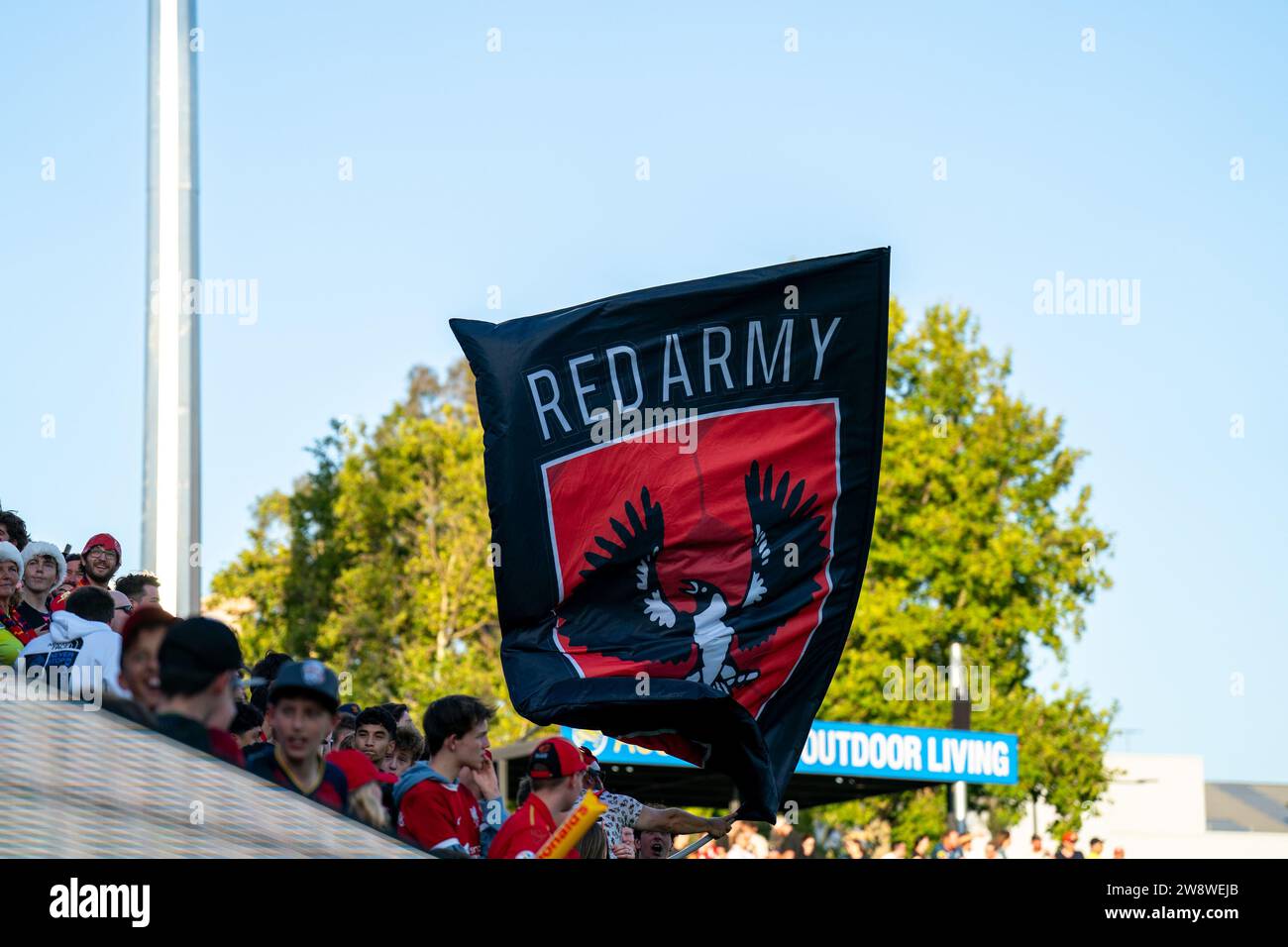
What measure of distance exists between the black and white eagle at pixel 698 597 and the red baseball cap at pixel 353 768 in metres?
2.50

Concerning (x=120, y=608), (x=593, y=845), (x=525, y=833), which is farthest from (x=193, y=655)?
(x=120, y=608)

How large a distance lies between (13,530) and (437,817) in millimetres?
4127

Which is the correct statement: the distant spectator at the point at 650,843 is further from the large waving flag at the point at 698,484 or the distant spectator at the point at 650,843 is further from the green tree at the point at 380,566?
the green tree at the point at 380,566

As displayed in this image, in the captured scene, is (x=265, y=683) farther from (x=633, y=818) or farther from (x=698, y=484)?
(x=698, y=484)

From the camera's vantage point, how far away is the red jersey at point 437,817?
577cm

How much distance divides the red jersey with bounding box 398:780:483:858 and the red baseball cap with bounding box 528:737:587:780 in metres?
0.31

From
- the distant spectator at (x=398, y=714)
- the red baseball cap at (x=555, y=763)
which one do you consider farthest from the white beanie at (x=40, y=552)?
the red baseball cap at (x=555, y=763)

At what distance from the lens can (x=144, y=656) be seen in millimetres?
3471

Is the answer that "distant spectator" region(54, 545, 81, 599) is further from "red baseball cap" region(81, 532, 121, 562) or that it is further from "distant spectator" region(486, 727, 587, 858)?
"distant spectator" region(486, 727, 587, 858)

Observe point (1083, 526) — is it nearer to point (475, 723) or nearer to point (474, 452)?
point (474, 452)

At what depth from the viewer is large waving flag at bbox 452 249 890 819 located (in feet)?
25.0

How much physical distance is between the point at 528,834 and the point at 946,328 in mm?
35200

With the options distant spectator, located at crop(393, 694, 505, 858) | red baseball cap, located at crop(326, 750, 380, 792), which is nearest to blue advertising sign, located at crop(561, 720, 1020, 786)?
distant spectator, located at crop(393, 694, 505, 858)

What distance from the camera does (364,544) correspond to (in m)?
40.8
